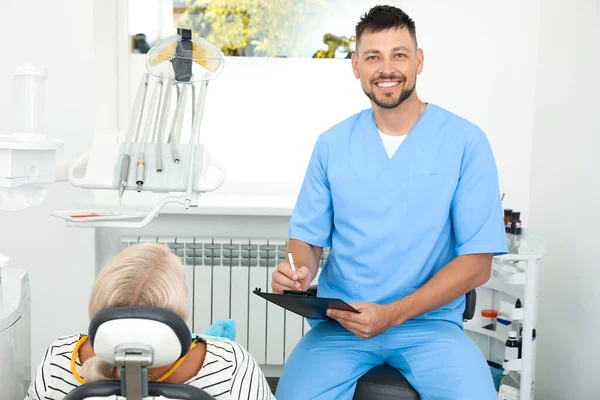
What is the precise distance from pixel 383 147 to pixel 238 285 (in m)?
1.15

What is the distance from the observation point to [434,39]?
9.04 feet

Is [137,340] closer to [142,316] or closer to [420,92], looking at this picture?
[142,316]

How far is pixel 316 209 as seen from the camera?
1.86m

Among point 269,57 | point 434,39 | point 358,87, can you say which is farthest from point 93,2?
point 434,39

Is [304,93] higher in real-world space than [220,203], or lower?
→ higher

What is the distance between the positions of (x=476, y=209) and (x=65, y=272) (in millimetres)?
1616

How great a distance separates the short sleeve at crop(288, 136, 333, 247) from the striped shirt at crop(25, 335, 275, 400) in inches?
27.6

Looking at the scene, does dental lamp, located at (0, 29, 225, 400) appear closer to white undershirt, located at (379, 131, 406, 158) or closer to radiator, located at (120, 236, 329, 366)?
white undershirt, located at (379, 131, 406, 158)

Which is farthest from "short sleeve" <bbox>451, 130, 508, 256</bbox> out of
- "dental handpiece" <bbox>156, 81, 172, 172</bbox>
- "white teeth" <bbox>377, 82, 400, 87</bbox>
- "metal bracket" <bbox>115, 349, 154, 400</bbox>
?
"metal bracket" <bbox>115, 349, 154, 400</bbox>

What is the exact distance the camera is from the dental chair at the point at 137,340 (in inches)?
35.7

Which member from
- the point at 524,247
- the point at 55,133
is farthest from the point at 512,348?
the point at 55,133

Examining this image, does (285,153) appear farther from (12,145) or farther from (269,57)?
(12,145)

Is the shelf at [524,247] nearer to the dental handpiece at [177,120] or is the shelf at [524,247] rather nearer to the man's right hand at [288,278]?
the man's right hand at [288,278]

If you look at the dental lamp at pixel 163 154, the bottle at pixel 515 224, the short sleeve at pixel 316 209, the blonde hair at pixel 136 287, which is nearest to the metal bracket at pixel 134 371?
the blonde hair at pixel 136 287
